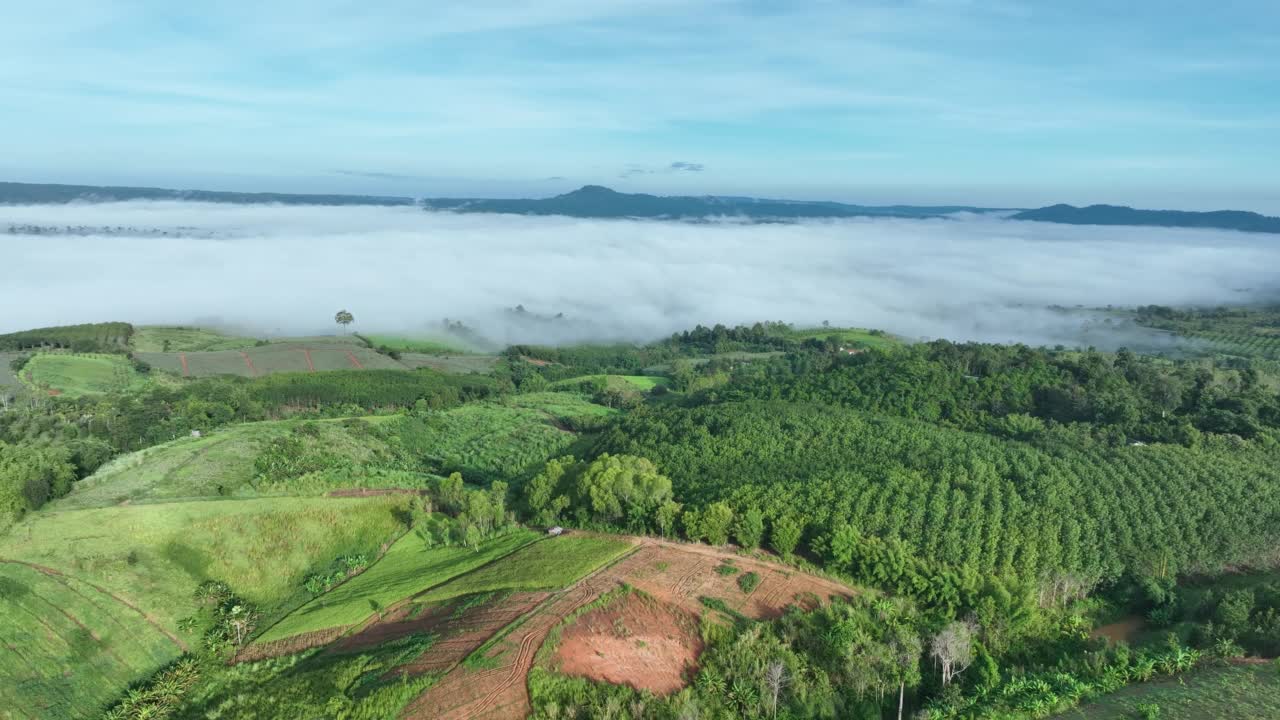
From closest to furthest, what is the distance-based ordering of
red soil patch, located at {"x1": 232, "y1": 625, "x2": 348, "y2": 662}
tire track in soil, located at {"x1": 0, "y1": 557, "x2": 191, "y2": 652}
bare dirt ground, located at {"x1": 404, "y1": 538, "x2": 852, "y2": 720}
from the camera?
bare dirt ground, located at {"x1": 404, "y1": 538, "x2": 852, "y2": 720} → red soil patch, located at {"x1": 232, "y1": 625, "x2": 348, "y2": 662} → tire track in soil, located at {"x1": 0, "y1": 557, "x2": 191, "y2": 652}

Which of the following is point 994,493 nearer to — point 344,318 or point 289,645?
point 289,645

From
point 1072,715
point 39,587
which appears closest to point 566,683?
point 1072,715

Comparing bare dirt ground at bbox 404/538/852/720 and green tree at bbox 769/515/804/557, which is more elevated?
green tree at bbox 769/515/804/557

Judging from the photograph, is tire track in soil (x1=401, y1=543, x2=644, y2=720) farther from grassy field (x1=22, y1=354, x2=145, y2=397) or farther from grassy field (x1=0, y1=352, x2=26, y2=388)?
grassy field (x1=0, y1=352, x2=26, y2=388)

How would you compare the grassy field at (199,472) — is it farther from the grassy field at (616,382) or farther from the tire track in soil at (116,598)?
the grassy field at (616,382)

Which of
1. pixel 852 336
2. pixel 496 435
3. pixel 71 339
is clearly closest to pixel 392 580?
pixel 496 435

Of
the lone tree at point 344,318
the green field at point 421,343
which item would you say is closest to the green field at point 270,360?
the green field at point 421,343

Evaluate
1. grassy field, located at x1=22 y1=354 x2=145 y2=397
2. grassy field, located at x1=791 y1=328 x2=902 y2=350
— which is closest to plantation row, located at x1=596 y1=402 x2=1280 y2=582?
grassy field, located at x1=22 y1=354 x2=145 y2=397
